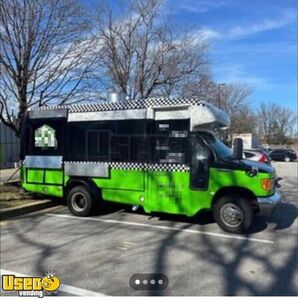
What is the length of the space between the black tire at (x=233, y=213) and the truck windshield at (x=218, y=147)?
863 millimetres

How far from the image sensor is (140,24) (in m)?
16.8

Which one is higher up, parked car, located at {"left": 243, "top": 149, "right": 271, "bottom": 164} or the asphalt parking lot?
parked car, located at {"left": 243, "top": 149, "right": 271, "bottom": 164}

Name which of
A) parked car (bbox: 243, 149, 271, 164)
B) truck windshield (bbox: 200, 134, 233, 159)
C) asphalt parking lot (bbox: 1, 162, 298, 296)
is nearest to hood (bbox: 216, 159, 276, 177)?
truck windshield (bbox: 200, 134, 233, 159)

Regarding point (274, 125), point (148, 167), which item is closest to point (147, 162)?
point (148, 167)

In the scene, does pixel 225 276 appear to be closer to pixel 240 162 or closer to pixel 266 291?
pixel 266 291

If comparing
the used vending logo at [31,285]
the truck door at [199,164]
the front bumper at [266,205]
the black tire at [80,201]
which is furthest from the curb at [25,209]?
the front bumper at [266,205]

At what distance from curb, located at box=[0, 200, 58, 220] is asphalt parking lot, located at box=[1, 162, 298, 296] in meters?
0.30

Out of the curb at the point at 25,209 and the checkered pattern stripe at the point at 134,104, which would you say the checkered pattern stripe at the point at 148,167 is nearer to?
the checkered pattern stripe at the point at 134,104

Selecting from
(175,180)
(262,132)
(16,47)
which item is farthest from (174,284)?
(262,132)

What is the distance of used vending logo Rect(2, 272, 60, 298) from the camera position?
13.0ft

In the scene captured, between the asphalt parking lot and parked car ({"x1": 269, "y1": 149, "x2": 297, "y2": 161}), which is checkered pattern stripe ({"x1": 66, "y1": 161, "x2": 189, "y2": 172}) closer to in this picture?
the asphalt parking lot

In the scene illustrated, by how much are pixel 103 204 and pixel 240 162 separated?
4.04 metres

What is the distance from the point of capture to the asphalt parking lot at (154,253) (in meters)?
4.78

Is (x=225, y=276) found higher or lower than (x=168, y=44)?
lower
